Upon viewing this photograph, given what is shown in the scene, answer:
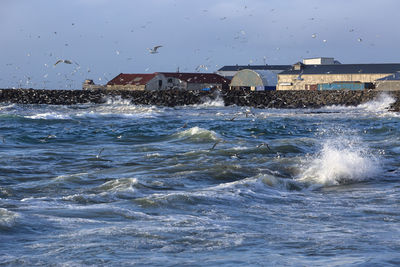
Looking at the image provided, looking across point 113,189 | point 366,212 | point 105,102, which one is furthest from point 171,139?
point 105,102

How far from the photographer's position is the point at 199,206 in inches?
414

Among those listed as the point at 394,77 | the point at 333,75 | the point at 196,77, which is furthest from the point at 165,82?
the point at 394,77

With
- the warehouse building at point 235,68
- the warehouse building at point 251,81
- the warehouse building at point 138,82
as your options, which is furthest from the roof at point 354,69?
the warehouse building at point 235,68

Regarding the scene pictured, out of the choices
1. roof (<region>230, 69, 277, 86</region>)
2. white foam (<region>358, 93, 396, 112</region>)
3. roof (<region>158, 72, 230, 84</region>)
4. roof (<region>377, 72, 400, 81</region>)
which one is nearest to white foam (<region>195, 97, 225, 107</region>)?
white foam (<region>358, 93, 396, 112</region>)

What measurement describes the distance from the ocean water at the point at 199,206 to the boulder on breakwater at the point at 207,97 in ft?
125

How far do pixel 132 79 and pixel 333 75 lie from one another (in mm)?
25255

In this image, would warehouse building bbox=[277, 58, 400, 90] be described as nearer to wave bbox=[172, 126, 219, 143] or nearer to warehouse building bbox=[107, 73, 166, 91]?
warehouse building bbox=[107, 73, 166, 91]

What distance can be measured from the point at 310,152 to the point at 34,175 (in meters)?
8.31

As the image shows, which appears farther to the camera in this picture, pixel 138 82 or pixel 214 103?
pixel 138 82

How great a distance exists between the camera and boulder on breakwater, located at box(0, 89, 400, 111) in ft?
190

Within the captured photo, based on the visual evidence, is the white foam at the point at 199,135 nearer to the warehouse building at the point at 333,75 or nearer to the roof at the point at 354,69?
the warehouse building at the point at 333,75

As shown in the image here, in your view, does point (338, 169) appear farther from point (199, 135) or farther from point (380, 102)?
point (380, 102)

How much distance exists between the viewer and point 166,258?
289 inches

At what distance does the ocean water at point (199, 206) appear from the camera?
7.54m
